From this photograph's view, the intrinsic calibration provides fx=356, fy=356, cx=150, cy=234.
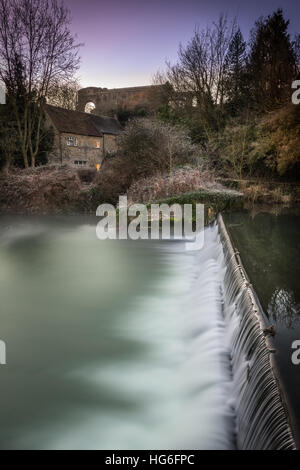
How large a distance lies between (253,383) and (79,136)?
111 ft

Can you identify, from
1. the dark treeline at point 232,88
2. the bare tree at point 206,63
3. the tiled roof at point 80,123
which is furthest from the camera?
the tiled roof at point 80,123

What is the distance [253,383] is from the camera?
3.55 meters

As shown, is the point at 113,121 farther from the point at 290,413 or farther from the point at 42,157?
the point at 290,413

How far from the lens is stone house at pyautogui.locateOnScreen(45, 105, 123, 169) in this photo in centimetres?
3195

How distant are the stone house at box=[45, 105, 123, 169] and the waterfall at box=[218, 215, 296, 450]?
83.9 ft

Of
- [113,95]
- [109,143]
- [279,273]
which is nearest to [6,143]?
[109,143]

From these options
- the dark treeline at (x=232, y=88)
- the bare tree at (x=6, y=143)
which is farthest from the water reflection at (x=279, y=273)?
the bare tree at (x=6, y=143)

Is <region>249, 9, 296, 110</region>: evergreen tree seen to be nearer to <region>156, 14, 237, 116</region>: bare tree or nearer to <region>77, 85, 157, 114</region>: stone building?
<region>156, 14, 237, 116</region>: bare tree

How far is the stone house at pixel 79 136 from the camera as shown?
3195cm

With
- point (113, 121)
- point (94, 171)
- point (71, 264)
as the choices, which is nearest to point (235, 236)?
point (71, 264)

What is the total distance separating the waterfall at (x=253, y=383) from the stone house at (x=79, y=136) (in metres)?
25.6

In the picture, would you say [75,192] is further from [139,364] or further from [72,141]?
[72,141]

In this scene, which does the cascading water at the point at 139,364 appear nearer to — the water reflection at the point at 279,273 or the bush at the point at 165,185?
the water reflection at the point at 279,273
